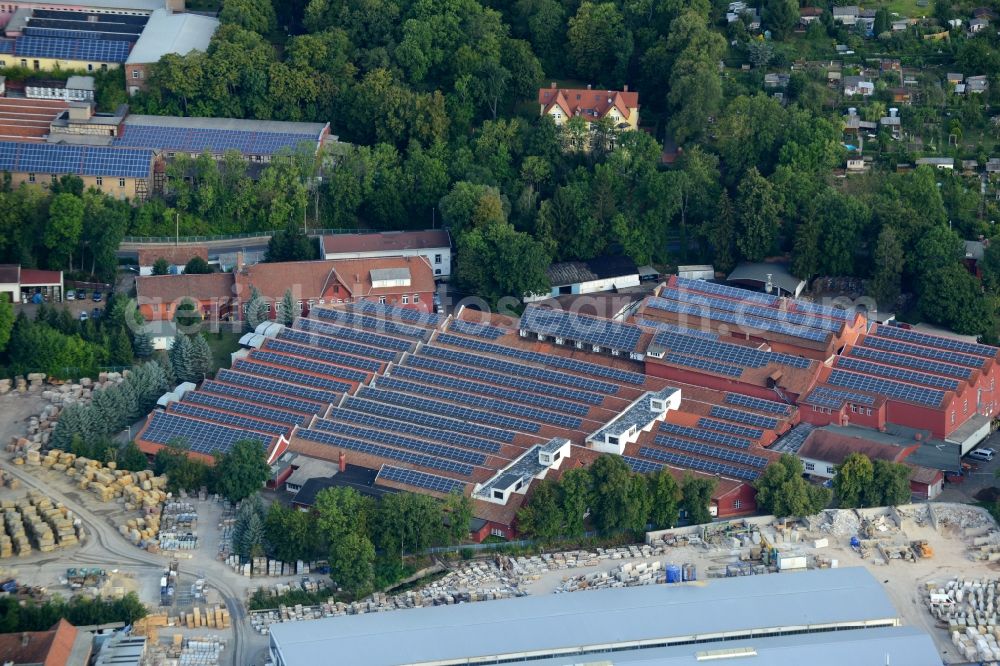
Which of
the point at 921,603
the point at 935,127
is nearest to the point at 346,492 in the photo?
the point at 921,603

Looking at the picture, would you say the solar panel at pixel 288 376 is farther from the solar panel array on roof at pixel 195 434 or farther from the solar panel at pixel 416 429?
the solar panel array on roof at pixel 195 434

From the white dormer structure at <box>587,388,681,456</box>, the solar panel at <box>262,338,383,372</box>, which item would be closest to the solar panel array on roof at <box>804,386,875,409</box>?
the white dormer structure at <box>587,388,681,456</box>

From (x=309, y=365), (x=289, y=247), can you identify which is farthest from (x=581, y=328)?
(x=289, y=247)

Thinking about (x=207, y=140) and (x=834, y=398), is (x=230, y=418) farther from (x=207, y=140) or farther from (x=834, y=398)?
(x=834, y=398)

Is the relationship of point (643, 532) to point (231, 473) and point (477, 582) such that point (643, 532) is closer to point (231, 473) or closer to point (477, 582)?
point (477, 582)

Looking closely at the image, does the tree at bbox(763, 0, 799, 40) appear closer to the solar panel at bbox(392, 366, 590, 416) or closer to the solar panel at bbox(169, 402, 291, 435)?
the solar panel at bbox(392, 366, 590, 416)

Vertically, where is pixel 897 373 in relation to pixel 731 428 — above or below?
above
